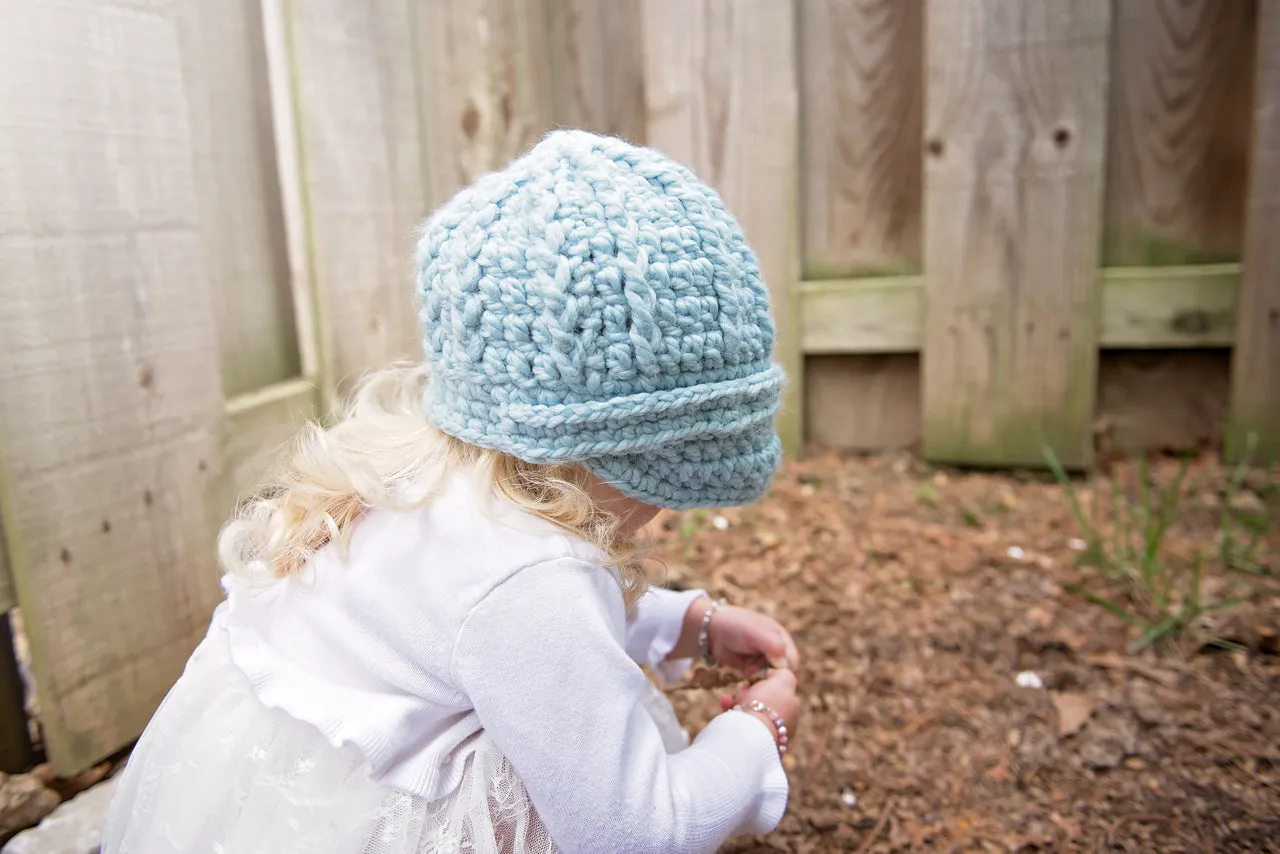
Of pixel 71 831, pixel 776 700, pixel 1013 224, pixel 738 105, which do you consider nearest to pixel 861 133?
pixel 738 105

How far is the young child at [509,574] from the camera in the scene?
117 centimetres

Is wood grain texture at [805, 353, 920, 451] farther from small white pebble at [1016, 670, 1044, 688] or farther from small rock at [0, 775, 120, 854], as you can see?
small rock at [0, 775, 120, 854]

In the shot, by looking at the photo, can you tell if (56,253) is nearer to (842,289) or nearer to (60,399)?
(60,399)

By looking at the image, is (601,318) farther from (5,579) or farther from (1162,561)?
(1162,561)

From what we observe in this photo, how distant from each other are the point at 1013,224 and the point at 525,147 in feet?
4.55

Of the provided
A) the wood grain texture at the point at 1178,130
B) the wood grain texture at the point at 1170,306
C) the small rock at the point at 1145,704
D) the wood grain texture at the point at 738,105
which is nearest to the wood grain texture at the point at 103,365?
the wood grain texture at the point at 738,105

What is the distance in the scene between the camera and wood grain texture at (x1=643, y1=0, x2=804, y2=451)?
113 inches

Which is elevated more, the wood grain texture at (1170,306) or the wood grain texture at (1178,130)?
the wood grain texture at (1178,130)

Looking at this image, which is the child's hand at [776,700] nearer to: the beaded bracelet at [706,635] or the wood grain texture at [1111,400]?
the beaded bracelet at [706,635]

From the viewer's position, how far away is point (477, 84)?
268cm

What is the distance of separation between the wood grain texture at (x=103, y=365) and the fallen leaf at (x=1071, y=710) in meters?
1.59

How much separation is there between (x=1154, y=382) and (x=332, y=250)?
2.31m

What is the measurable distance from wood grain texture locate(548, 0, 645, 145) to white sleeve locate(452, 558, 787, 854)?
7.41 ft

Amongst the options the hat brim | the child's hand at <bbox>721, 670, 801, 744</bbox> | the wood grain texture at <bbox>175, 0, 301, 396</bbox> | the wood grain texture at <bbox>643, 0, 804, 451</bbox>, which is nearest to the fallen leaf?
the child's hand at <bbox>721, 670, 801, 744</bbox>
